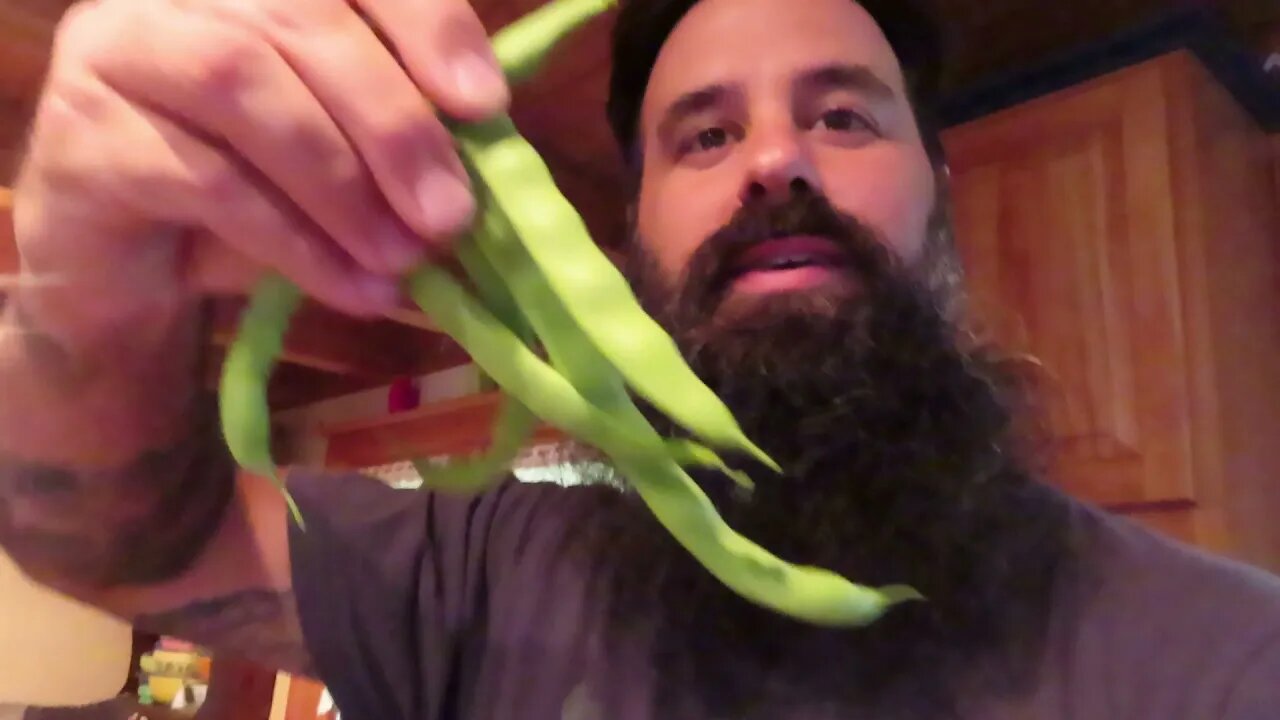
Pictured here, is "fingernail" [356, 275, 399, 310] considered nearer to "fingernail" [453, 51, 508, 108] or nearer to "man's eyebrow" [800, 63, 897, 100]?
"fingernail" [453, 51, 508, 108]

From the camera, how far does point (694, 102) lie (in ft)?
2.71

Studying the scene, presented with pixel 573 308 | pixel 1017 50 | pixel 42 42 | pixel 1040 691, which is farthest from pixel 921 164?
pixel 42 42

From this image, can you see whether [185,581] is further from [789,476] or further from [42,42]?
[42,42]

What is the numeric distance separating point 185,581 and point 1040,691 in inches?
19.6

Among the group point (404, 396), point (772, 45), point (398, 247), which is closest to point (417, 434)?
point (404, 396)

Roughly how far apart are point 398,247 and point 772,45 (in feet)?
1.89

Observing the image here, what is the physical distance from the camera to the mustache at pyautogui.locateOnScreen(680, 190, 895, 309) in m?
0.72

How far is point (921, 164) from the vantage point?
2.78 ft

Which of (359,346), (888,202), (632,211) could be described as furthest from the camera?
(359,346)

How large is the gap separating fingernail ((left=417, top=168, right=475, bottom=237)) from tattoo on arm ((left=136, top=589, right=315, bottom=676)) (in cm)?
41

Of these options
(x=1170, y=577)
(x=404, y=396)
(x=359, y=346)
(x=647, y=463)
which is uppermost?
(x=647, y=463)

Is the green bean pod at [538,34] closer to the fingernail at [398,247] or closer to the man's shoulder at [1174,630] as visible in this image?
the fingernail at [398,247]

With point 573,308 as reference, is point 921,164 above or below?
below

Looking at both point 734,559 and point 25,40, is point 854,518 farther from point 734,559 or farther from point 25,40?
point 25,40
